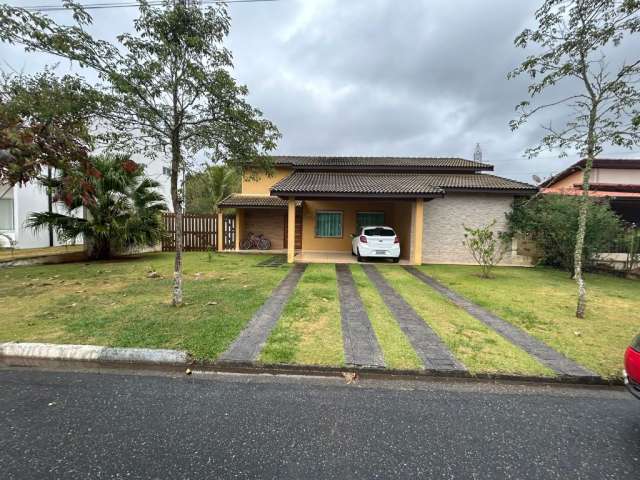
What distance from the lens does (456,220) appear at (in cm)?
1199

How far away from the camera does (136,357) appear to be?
3.46 metres

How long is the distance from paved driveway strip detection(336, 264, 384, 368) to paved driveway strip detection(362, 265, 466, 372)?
0.55 metres

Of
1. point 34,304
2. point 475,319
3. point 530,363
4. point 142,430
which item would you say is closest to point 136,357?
point 142,430

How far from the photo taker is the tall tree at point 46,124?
384cm

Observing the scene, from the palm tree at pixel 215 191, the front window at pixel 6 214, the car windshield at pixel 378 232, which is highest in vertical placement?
the palm tree at pixel 215 191

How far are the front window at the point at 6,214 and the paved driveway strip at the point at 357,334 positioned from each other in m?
15.3

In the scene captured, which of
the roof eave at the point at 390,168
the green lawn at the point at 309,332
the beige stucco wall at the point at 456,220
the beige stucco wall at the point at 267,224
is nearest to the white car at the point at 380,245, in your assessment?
the beige stucco wall at the point at 456,220

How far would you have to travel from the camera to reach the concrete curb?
10.5 feet

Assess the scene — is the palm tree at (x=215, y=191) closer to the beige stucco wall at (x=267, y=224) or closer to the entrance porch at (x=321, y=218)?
the beige stucco wall at (x=267, y=224)

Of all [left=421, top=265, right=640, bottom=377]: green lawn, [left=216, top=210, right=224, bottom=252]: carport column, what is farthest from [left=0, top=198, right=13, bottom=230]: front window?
[left=421, top=265, right=640, bottom=377]: green lawn

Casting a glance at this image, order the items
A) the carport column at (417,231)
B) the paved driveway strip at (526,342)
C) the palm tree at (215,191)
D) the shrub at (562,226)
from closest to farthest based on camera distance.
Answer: the paved driveway strip at (526,342), the shrub at (562,226), the carport column at (417,231), the palm tree at (215,191)

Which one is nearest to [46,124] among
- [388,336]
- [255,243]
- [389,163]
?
[388,336]

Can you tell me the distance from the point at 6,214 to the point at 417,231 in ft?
58.5

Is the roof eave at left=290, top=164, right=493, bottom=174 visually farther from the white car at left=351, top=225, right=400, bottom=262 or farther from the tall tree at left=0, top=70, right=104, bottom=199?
the tall tree at left=0, top=70, right=104, bottom=199
